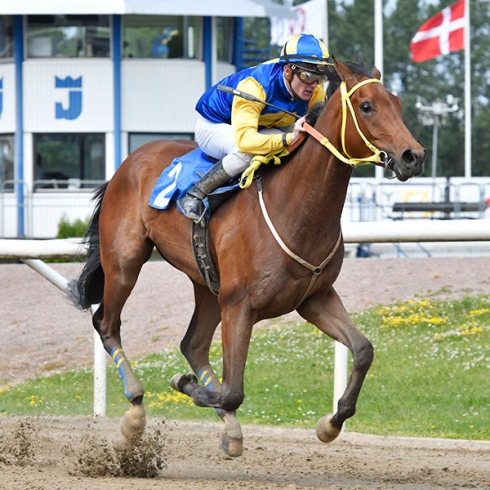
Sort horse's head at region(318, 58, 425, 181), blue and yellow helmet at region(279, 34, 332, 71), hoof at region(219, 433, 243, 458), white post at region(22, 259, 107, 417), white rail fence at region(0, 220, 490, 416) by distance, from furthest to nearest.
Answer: white post at region(22, 259, 107, 417), white rail fence at region(0, 220, 490, 416), hoof at region(219, 433, 243, 458), blue and yellow helmet at region(279, 34, 332, 71), horse's head at region(318, 58, 425, 181)

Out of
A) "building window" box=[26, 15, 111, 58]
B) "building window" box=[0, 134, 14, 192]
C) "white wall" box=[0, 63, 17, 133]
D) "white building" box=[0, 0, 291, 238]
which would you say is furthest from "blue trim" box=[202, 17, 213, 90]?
"building window" box=[0, 134, 14, 192]

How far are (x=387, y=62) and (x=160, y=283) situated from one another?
45683 millimetres

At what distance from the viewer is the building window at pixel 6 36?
22.8m

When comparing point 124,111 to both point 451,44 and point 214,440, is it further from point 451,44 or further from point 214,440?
point 214,440

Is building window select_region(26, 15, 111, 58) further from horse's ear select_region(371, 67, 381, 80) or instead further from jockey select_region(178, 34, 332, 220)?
horse's ear select_region(371, 67, 381, 80)

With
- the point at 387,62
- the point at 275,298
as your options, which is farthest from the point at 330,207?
the point at 387,62

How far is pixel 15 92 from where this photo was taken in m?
22.4

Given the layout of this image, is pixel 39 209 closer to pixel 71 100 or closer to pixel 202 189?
pixel 71 100

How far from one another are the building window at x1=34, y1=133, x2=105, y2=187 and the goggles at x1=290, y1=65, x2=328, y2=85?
1749 cm

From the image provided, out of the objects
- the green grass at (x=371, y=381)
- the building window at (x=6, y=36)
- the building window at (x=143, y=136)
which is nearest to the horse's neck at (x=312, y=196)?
the green grass at (x=371, y=381)

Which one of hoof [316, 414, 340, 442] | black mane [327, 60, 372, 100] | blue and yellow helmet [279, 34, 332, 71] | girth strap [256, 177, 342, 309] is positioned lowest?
hoof [316, 414, 340, 442]

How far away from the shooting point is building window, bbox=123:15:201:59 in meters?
22.6

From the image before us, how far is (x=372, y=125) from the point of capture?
4.80 m

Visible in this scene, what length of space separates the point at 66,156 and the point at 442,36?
351 inches
